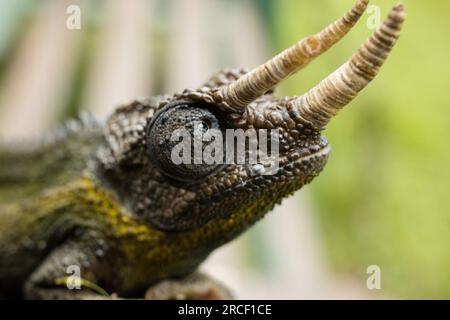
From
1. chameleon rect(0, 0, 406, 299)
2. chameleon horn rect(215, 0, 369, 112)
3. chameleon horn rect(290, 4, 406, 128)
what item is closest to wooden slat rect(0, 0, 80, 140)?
chameleon rect(0, 0, 406, 299)

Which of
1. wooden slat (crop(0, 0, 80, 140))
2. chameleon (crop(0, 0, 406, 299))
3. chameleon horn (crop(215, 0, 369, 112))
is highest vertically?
wooden slat (crop(0, 0, 80, 140))

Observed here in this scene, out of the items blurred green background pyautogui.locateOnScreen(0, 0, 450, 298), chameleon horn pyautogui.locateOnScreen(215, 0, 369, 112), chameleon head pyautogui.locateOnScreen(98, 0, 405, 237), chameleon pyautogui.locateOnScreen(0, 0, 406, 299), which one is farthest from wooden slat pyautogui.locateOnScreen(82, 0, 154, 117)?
chameleon horn pyautogui.locateOnScreen(215, 0, 369, 112)

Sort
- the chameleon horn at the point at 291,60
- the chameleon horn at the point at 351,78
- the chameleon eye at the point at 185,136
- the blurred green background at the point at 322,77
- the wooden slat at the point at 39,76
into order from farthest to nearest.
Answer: the blurred green background at the point at 322,77
the wooden slat at the point at 39,76
the chameleon eye at the point at 185,136
the chameleon horn at the point at 291,60
the chameleon horn at the point at 351,78

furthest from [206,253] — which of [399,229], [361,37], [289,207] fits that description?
[399,229]

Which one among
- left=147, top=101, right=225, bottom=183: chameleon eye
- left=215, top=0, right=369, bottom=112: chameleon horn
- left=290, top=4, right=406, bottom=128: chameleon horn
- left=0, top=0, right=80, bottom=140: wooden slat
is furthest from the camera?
left=0, top=0, right=80, bottom=140: wooden slat

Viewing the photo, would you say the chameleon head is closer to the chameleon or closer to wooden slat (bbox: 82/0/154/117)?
the chameleon

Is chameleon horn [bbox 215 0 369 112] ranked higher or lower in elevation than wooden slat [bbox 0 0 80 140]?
lower

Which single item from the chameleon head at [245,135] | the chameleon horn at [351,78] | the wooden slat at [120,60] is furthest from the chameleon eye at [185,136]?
the wooden slat at [120,60]

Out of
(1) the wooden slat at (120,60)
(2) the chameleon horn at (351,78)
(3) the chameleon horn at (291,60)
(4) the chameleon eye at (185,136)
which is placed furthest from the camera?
(1) the wooden slat at (120,60)

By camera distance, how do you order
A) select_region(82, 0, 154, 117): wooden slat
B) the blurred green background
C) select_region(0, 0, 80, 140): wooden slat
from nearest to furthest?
1. select_region(82, 0, 154, 117): wooden slat
2. select_region(0, 0, 80, 140): wooden slat
3. the blurred green background

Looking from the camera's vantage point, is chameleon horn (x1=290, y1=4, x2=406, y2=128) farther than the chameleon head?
No

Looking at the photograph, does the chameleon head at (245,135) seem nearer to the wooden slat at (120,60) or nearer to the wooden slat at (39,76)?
the wooden slat at (120,60)
